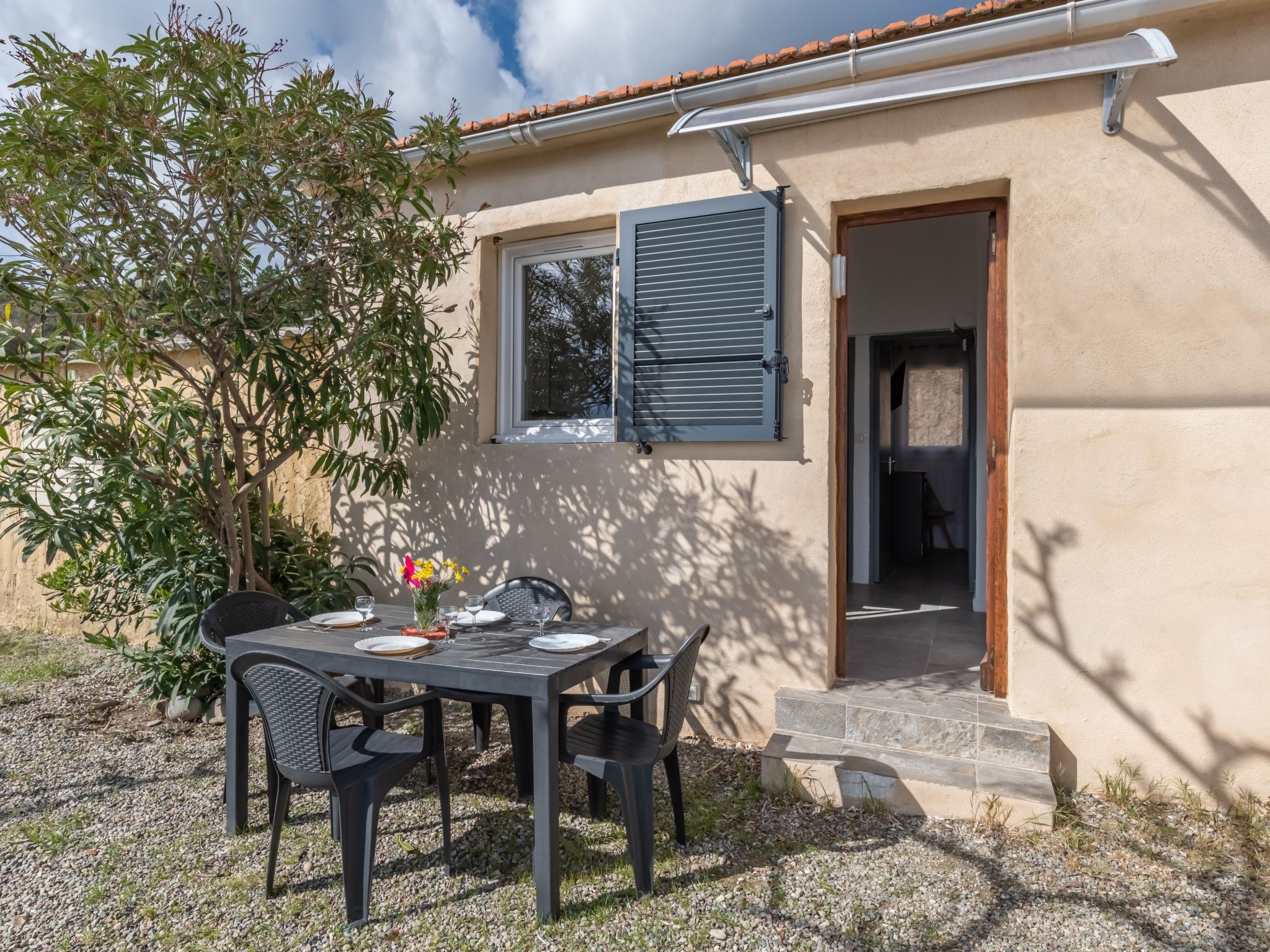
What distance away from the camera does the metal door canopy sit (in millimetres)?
2742

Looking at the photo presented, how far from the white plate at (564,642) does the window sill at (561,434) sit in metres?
1.53

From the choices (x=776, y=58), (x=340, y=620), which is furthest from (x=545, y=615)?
(x=776, y=58)

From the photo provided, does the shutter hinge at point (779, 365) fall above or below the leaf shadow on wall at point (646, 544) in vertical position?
above

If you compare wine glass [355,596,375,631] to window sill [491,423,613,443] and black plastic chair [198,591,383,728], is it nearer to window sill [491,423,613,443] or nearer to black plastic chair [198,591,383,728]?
black plastic chair [198,591,383,728]

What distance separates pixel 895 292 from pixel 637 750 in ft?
17.9

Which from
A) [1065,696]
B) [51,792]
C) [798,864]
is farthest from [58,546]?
[1065,696]

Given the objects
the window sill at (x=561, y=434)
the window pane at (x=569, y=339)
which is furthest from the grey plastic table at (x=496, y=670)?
the window pane at (x=569, y=339)

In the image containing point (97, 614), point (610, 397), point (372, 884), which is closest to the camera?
point (372, 884)

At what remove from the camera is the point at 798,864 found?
2.66 m

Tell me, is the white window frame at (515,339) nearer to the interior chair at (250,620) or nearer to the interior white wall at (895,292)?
the interior chair at (250,620)

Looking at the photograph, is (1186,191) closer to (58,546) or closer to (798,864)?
(798,864)

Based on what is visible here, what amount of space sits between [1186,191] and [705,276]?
2.12 metres

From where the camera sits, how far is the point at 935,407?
859cm

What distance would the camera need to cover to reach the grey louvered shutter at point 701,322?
12.2 feet
